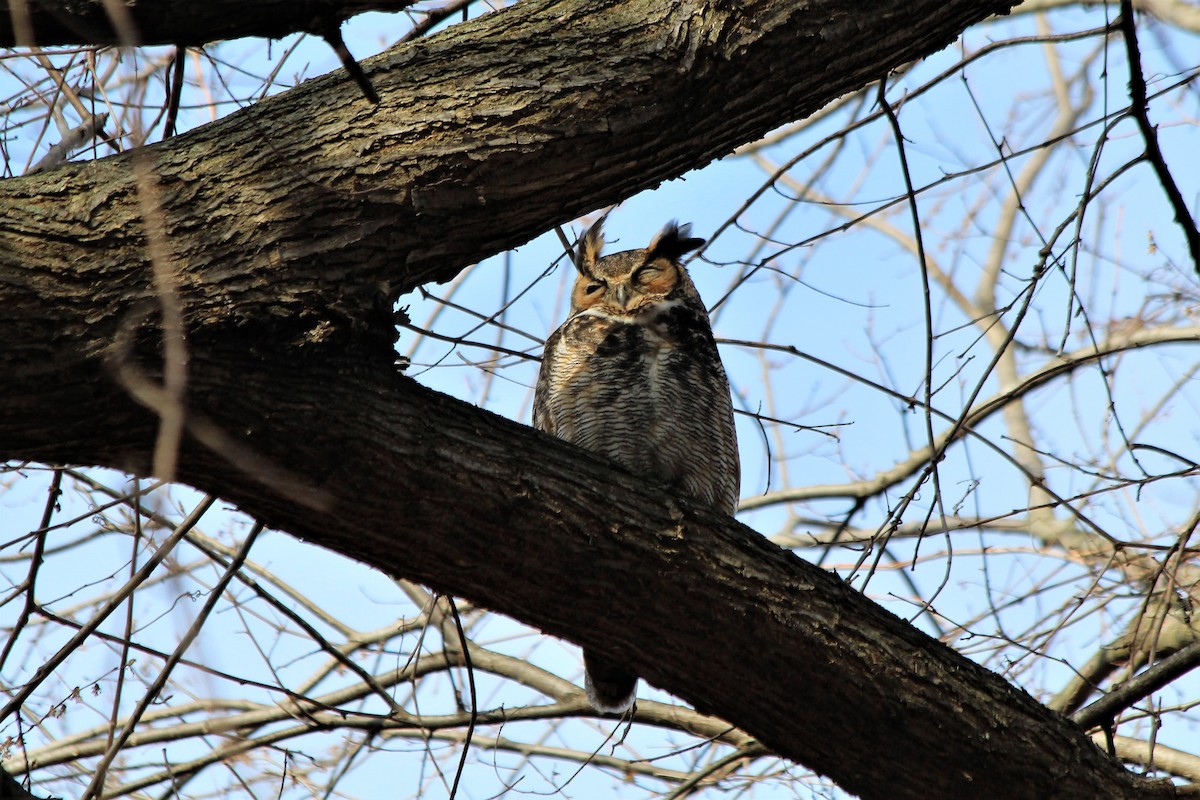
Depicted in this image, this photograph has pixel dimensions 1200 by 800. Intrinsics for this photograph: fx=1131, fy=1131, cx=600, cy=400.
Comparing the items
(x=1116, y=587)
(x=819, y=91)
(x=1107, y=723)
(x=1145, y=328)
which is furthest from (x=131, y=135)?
(x=1145, y=328)

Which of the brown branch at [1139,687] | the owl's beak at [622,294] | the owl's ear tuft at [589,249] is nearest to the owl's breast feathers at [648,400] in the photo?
the owl's beak at [622,294]

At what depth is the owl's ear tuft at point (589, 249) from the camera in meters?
4.12

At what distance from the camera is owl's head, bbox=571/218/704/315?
12.9 feet

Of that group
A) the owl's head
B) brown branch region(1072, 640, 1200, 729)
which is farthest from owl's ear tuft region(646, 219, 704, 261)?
brown branch region(1072, 640, 1200, 729)

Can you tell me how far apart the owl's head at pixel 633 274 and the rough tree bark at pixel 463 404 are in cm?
154

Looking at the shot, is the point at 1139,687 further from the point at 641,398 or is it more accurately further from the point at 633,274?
the point at 633,274

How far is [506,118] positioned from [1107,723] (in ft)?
6.86

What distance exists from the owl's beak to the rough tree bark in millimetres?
1505

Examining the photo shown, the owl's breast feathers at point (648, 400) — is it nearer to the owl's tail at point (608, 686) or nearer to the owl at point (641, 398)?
the owl at point (641, 398)

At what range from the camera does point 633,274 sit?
403 centimetres

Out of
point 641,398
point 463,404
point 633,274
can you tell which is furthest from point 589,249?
point 463,404

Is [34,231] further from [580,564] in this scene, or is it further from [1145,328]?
[1145,328]

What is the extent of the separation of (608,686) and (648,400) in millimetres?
854

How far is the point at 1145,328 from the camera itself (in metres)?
5.40
